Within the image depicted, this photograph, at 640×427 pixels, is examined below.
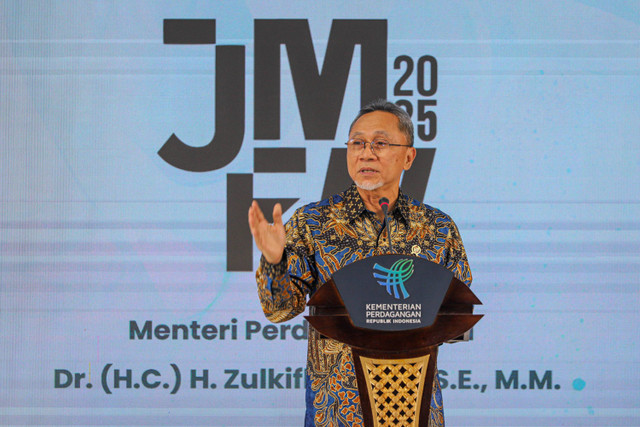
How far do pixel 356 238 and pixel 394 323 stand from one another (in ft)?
1.53

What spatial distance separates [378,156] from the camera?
5.82 ft

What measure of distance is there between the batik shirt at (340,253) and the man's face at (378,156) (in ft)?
0.24

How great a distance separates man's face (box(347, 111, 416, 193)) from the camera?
1.77 m

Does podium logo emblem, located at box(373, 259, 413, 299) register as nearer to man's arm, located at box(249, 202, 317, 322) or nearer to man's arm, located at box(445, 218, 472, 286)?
man's arm, located at box(249, 202, 317, 322)

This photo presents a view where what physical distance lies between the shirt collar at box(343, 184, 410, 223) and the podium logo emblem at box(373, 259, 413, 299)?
1.43ft

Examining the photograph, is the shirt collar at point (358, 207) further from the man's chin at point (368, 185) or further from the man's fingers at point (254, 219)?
the man's fingers at point (254, 219)

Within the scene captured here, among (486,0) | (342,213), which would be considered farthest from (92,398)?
(486,0)

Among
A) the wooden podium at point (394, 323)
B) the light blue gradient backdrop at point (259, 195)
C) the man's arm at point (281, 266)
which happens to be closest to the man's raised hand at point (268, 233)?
the man's arm at point (281, 266)

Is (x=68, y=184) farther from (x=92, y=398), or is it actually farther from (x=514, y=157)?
(x=514, y=157)

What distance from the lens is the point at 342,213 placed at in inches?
71.2

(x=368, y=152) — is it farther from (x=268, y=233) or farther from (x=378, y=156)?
(x=268, y=233)

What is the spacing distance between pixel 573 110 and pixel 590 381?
52.3 inches

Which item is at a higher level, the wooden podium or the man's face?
the man's face

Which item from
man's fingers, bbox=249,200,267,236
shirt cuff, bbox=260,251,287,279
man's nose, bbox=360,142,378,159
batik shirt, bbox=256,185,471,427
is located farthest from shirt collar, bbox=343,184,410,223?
man's fingers, bbox=249,200,267,236
